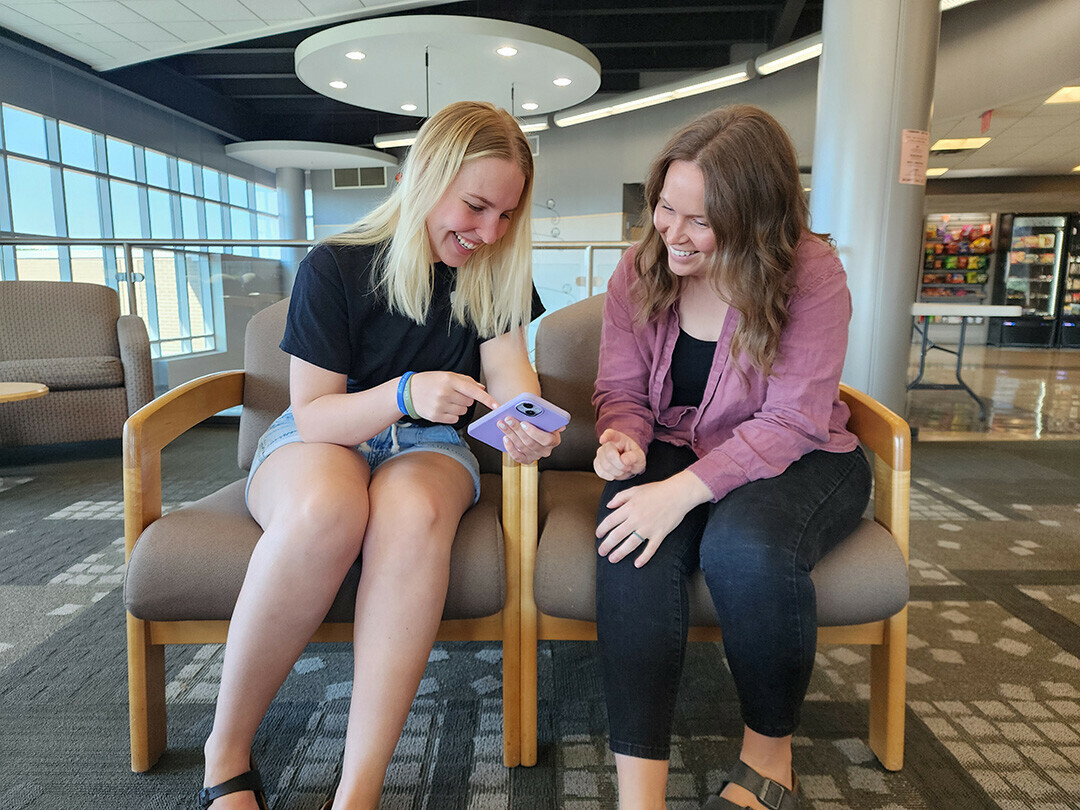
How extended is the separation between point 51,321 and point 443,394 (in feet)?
11.0

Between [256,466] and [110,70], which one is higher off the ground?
[110,70]

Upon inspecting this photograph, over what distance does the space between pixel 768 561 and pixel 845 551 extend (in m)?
0.19

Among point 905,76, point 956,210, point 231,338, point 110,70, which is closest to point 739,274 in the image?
point 905,76

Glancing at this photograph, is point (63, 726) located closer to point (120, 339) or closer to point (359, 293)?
point (359, 293)

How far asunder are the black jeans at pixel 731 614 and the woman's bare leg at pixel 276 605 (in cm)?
39

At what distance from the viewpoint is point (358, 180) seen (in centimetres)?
1281

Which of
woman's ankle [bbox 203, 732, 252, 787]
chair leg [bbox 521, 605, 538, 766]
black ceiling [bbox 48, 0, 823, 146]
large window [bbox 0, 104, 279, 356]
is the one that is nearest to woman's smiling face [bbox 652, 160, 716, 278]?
chair leg [bbox 521, 605, 538, 766]

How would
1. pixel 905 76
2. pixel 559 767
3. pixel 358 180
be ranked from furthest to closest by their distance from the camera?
pixel 358 180 → pixel 905 76 → pixel 559 767

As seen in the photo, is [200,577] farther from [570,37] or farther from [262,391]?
[570,37]

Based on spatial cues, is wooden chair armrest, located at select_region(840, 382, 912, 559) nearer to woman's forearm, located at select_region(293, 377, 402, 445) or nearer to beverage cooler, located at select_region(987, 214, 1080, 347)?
woman's forearm, located at select_region(293, 377, 402, 445)

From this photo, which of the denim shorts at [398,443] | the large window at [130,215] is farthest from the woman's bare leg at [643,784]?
the large window at [130,215]

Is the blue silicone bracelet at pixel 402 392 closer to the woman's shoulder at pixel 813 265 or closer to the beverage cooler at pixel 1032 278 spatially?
the woman's shoulder at pixel 813 265

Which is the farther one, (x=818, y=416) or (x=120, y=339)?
(x=120, y=339)

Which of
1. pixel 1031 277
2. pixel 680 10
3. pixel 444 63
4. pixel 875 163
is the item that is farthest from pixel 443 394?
pixel 1031 277
